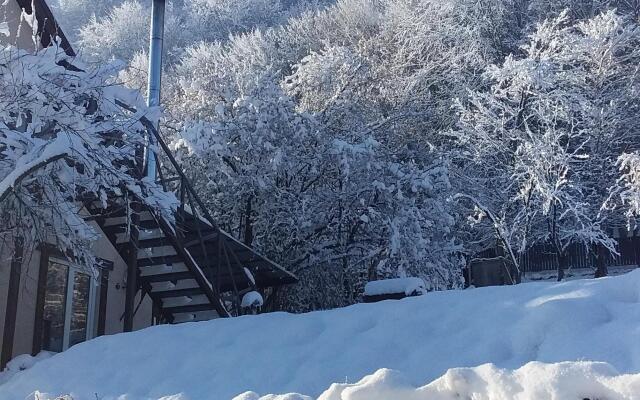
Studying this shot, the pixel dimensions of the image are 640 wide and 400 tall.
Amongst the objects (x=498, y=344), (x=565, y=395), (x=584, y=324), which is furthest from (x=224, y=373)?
(x=565, y=395)

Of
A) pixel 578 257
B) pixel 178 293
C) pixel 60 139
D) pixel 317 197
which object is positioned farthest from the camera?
pixel 578 257

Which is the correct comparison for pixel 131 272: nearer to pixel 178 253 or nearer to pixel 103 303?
pixel 178 253

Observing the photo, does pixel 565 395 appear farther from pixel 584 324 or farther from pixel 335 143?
pixel 335 143

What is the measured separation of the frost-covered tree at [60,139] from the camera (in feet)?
23.3

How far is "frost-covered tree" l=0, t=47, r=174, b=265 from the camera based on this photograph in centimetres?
711

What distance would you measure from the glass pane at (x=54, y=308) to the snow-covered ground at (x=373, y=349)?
277 centimetres

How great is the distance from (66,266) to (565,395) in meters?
9.27

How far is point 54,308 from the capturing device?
1074 cm

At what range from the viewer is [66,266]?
11133 millimetres

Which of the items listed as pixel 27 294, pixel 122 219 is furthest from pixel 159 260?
pixel 27 294

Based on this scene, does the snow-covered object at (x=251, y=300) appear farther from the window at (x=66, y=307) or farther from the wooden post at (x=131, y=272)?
the window at (x=66, y=307)

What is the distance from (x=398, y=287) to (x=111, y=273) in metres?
5.97

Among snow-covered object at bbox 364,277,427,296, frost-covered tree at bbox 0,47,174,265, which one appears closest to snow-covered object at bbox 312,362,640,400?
frost-covered tree at bbox 0,47,174,265

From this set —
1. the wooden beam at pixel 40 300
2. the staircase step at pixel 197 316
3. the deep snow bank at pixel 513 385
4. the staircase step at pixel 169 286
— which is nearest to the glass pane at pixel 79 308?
the wooden beam at pixel 40 300
